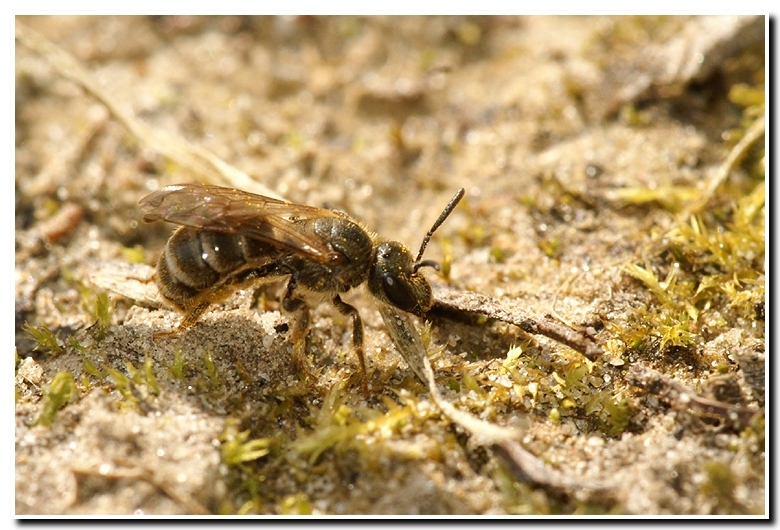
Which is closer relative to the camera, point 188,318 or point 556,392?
point 556,392

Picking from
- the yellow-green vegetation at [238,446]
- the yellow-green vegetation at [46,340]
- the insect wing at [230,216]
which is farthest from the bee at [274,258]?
the yellow-green vegetation at [46,340]

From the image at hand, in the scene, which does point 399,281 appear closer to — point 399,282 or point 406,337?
point 399,282

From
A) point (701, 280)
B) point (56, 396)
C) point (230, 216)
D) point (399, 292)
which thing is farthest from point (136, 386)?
point (701, 280)

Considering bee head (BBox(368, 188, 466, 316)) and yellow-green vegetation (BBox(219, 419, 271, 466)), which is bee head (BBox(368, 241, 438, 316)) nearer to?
bee head (BBox(368, 188, 466, 316))

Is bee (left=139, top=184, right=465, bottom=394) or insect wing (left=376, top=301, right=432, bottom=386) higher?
bee (left=139, top=184, right=465, bottom=394)

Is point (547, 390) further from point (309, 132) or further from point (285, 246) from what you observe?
point (309, 132)

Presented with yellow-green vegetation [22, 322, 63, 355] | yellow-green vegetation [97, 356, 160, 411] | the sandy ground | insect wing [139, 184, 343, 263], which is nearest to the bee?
insect wing [139, 184, 343, 263]
